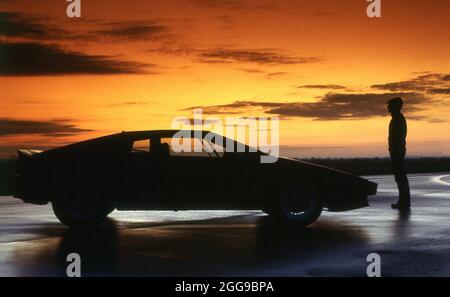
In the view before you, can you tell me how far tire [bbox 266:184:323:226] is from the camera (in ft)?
41.5

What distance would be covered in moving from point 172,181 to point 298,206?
197 cm

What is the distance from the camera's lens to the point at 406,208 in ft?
52.7

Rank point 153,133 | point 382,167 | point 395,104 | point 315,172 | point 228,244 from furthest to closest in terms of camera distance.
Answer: point 382,167
point 395,104
point 153,133
point 315,172
point 228,244

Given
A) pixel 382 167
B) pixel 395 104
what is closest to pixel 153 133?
pixel 395 104

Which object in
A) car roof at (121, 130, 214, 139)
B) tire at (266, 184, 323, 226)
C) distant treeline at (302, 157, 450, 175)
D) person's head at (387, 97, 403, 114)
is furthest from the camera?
distant treeline at (302, 157, 450, 175)

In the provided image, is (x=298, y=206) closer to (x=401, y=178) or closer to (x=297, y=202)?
(x=297, y=202)

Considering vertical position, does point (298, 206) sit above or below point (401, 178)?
below

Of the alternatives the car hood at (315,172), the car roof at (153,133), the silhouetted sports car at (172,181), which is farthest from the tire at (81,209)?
the car hood at (315,172)

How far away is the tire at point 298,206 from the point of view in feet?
41.5

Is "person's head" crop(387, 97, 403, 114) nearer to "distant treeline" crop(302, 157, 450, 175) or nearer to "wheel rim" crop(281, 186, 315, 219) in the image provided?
"wheel rim" crop(281, 186, 315, 219)

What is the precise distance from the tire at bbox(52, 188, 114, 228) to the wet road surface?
258mm

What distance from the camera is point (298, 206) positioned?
1274cm

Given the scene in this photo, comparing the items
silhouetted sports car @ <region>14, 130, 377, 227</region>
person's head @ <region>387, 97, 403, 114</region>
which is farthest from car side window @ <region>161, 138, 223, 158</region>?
person's head @ <region>387, 97, 403, 114</region>
